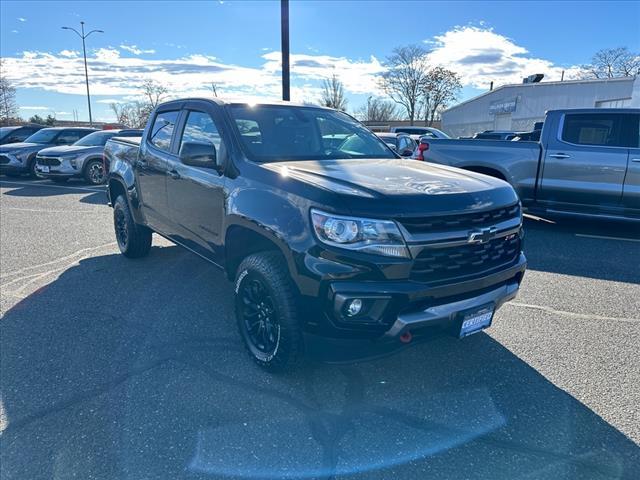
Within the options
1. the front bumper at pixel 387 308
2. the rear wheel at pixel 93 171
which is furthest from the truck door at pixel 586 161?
the rear wheel at pixel 93 171

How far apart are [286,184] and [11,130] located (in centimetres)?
2047

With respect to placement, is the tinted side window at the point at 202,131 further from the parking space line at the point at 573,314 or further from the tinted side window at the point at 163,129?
the parking space line at the point at 573,314

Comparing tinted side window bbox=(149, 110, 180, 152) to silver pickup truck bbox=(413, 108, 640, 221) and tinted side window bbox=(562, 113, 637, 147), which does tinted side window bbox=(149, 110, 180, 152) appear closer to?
silver pickup truck bbox=(413, 108, 640, 221)

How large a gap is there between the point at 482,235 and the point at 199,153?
6.76ft

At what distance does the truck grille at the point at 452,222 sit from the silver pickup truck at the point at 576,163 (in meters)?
4.96

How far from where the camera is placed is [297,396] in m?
2.90

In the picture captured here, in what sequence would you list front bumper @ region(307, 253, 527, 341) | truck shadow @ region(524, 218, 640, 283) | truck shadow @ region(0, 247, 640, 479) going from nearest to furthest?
1. truck shadow @ region(0, 247, 640, 479)
2. front bumper @ region(307, 253, 527, 341)
3. truck shadow @ region(524, 218, 640, 283)

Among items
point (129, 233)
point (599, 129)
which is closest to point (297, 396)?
point (129, 233)

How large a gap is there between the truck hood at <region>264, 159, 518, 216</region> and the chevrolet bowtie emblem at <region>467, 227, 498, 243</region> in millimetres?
139

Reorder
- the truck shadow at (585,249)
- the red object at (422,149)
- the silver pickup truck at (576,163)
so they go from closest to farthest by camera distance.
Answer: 1. the truck shadow at (585,249)
2. the silver pickup truck at (576,163)
3. the red object at (422,149)

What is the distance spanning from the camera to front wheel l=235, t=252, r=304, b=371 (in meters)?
2.76

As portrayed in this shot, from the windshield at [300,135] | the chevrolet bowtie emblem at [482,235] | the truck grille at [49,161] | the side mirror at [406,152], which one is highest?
the windshield at [300,135]

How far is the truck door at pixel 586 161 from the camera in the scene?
6891mm

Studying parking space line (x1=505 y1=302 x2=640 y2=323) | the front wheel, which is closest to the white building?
parking space line (x1=505 y1=302 x2=640 y2=323)
